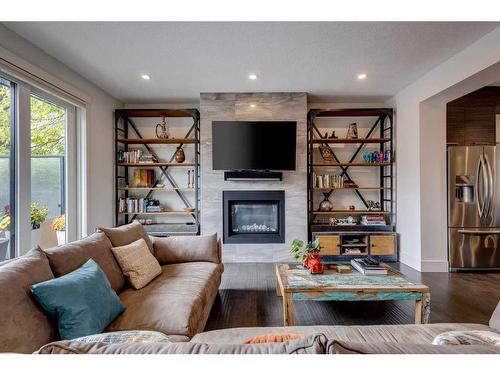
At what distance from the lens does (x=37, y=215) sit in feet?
9.59

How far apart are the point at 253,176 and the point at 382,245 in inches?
89.4

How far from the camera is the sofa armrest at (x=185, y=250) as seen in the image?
9.05 feet

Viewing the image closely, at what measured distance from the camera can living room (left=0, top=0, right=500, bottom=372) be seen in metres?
1.43

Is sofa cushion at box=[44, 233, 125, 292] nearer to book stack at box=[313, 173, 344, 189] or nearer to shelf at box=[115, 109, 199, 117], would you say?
shelf at box=[115, 109, 199, 117]

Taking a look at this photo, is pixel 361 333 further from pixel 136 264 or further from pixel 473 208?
pixel 473 208

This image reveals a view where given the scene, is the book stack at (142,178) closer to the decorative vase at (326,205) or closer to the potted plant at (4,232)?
the potted plant at (4,232)

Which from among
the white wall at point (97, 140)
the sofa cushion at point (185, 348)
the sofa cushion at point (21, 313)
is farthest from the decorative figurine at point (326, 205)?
the sofa cushion at point (185, 348)

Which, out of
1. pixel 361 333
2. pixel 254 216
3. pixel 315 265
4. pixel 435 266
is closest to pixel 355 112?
pixel 254 216

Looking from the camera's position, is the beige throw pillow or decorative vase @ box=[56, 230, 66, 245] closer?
the beige throw pillow

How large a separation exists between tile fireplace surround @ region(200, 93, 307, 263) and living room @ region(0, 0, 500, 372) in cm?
3

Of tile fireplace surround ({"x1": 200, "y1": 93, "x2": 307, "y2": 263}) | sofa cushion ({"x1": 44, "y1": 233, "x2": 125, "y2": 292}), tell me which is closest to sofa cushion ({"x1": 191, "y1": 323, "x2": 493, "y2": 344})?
sofa cushion ({"x1": 44, "y1": 233, "x2": 125, "y2": 292})
